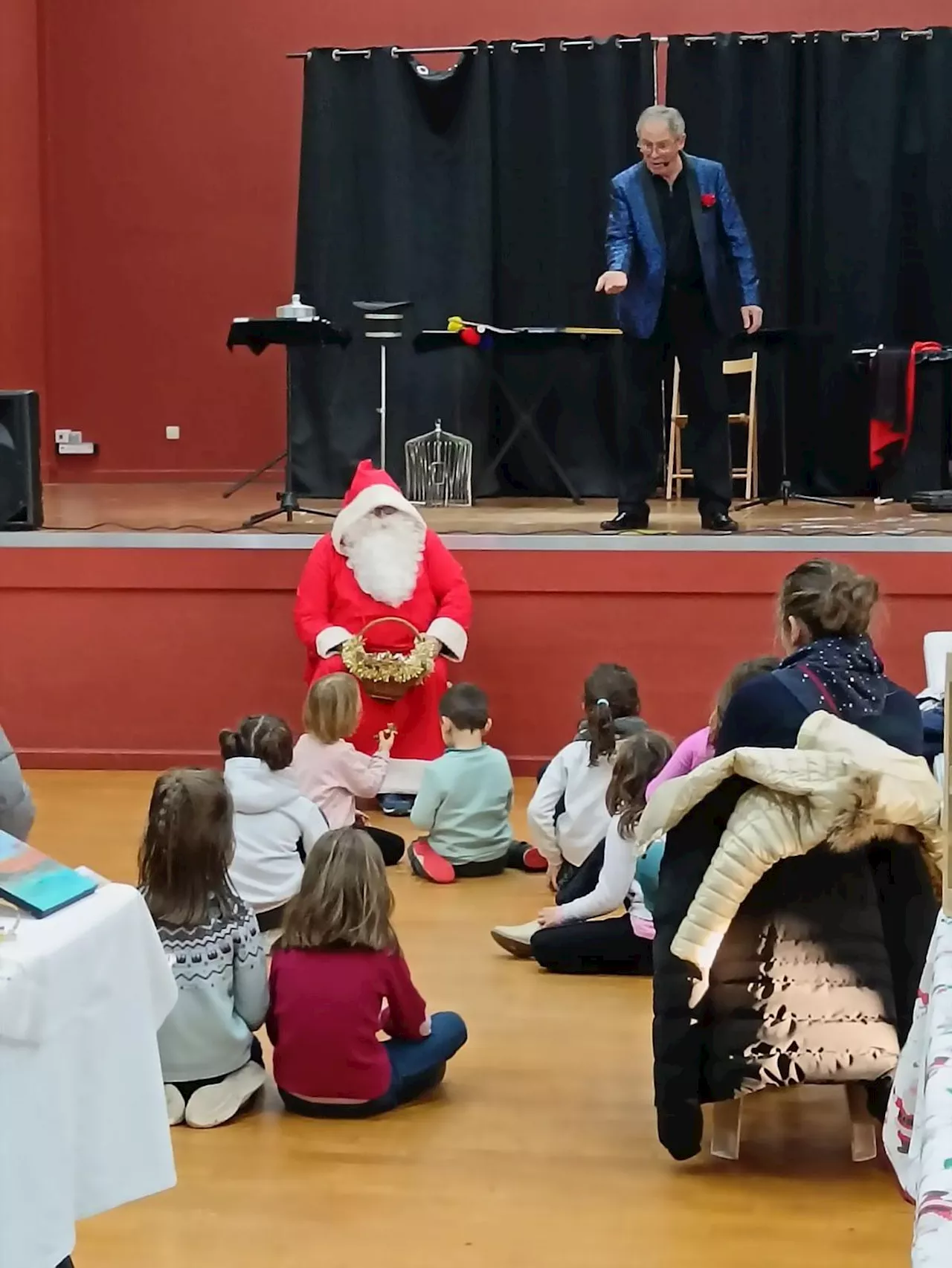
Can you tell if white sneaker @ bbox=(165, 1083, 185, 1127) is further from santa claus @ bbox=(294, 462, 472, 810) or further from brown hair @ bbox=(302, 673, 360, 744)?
santa claus @ bbox=(294, 462, 472, 810)

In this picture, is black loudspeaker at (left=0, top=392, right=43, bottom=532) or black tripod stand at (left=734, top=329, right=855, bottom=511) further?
black tripod stand at (left=734, top=329, right=855, bottom=511)

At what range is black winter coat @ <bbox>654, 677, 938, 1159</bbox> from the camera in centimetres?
263

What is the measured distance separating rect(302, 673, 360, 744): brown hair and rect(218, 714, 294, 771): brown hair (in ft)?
1.86

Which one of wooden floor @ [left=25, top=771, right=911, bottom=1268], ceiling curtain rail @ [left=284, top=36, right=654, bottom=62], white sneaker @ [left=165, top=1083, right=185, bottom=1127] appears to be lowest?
wooden floor @ [left=25, top=771, right=911, bottom=1268]

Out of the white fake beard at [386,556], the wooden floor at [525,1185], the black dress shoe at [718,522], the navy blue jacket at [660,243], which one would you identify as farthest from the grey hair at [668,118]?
the wooden floor at [525,1185]

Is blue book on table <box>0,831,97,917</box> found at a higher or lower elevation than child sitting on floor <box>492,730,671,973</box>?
higher

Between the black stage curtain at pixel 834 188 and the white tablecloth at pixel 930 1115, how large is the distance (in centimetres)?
588

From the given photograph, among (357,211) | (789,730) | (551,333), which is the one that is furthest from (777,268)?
(789,730)

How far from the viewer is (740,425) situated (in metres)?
7.59

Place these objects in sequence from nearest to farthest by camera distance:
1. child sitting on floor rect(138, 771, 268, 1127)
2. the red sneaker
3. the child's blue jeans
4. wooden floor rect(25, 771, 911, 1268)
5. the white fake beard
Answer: wooden floor rect(25, 771, 911, 1268), child sitting on floor rect(138, 771, 268, 1127), the child's blue jeans, the red sneaker, the white fake beard

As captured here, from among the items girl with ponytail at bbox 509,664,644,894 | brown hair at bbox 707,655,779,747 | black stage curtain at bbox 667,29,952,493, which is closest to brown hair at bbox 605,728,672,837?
brown hair at bbox 707,655,779,747

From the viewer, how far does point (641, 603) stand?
5.55 m

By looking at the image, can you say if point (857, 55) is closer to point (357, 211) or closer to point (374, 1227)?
point (357, 211)

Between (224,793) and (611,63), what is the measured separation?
5.46 metres
